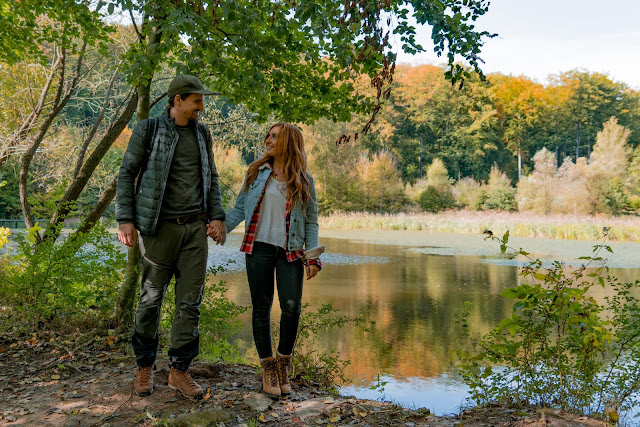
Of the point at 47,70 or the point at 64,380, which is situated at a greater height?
the point at 47,70

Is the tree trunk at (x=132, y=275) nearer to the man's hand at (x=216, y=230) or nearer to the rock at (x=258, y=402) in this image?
the man's hand at (x=216, y=230)

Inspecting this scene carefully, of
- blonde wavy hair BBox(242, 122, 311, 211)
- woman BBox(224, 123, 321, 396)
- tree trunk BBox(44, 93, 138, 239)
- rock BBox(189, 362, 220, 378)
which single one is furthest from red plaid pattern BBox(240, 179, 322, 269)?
tree trunk BBox(44, 93, 138, 239)

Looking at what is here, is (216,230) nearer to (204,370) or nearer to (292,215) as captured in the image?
(292,215)

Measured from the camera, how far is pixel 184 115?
311 cm

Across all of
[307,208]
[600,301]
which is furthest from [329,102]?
[600,301]

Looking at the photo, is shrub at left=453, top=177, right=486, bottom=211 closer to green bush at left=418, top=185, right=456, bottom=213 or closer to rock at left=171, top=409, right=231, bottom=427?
green bush at left=418, top=185, right=456, bottom=213

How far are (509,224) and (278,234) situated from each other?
2550 centimetres

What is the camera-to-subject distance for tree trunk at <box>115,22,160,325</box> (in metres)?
4.58

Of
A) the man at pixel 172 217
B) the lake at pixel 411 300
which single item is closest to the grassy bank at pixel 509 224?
the lake at pixel 411 300

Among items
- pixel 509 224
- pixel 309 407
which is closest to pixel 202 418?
pixel 309 407

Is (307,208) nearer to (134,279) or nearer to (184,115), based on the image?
(184,115)

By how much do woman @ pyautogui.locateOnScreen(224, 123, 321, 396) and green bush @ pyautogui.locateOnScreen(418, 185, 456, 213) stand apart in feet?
117

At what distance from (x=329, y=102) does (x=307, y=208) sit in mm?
2379

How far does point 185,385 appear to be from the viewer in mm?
3113
